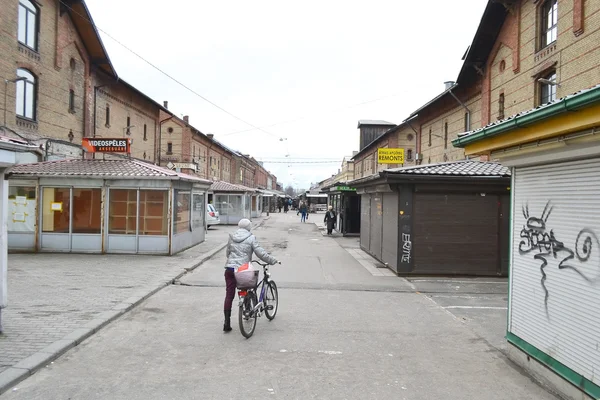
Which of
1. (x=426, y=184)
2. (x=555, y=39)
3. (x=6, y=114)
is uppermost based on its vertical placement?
(x=555, y=39)

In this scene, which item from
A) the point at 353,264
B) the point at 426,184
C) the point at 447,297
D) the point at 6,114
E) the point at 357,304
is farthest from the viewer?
the point at 6,114

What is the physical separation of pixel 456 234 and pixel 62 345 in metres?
9.64

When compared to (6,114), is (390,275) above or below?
below

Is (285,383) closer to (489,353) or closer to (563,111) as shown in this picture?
(489,353)

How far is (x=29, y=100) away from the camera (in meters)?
19.3

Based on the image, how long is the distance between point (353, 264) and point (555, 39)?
1037 centimetres

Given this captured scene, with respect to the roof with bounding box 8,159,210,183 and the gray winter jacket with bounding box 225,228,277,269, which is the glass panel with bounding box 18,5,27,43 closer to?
the roof with bounding box 8,159,210,183

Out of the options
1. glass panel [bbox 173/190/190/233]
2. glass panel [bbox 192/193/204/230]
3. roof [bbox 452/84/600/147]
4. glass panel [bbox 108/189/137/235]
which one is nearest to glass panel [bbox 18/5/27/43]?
glass panel [bbox 108/189/137/235]

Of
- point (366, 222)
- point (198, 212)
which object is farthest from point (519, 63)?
point (198, 212)

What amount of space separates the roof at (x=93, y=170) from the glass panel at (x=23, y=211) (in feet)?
2.20

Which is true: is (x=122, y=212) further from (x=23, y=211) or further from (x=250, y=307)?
(x=250, y=307)

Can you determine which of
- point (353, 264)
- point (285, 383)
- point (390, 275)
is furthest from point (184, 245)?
point (285, 383)

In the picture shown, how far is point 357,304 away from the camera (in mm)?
8867

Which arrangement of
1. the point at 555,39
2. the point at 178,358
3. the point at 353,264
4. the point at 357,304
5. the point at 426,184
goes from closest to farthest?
1. the point at 178,358
2. the point at 357,304
3. the point at 426,184
4. the point at 353,264
5. the point at 555,39
